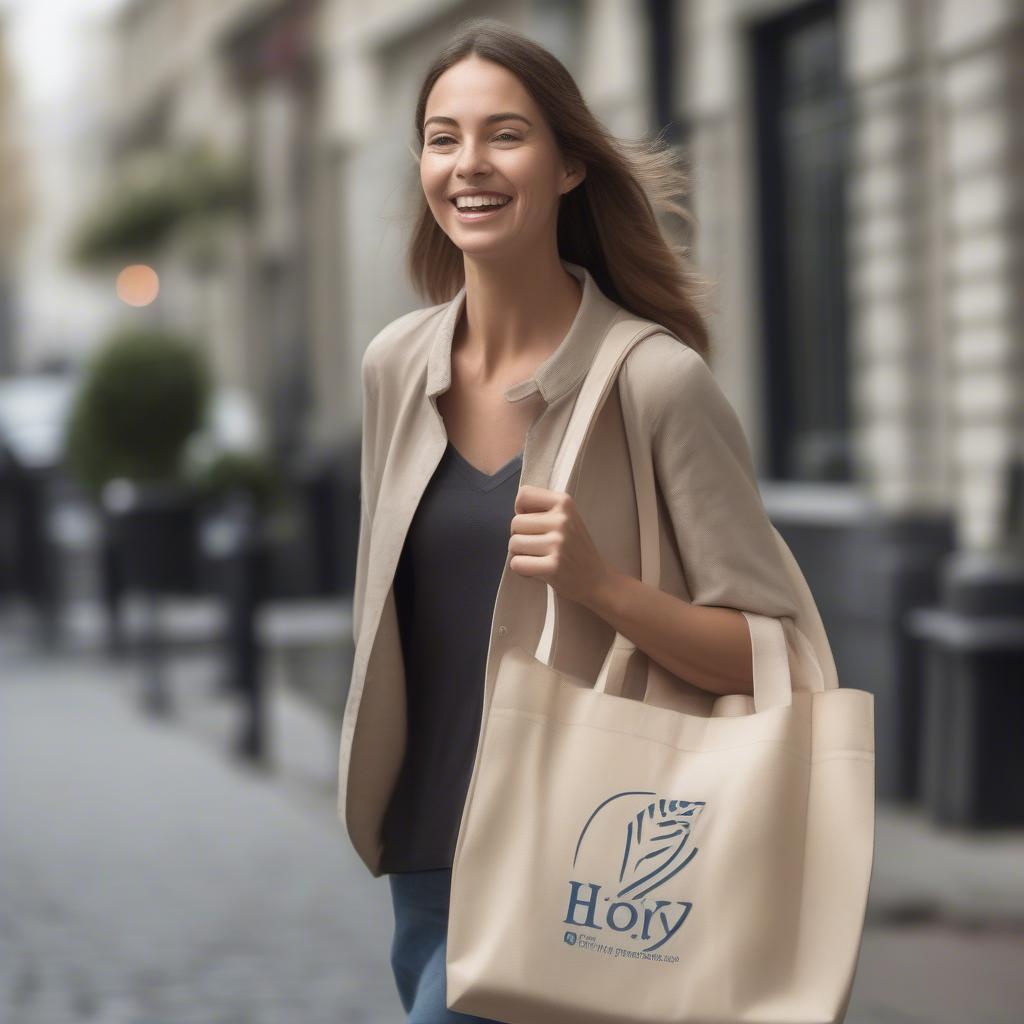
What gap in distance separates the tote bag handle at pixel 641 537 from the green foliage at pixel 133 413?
13633 mm

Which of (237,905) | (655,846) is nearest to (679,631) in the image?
(655,846)

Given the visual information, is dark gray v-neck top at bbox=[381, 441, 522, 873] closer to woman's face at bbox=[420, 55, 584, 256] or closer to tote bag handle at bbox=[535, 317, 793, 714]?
tote bag handle at bbox=[535, 317, 793, 714]

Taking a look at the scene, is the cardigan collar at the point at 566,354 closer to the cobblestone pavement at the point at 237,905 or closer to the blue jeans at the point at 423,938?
the blue jeans at the point at 423,938

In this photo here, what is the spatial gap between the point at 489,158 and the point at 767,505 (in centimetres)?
793

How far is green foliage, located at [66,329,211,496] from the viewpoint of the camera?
1596cm

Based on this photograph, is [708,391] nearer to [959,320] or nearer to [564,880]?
[564,880]

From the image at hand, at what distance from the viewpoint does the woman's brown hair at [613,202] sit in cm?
261

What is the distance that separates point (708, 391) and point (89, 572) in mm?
17362

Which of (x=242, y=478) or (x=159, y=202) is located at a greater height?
(x=159, y=202)

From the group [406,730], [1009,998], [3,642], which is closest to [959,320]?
[1009,998]

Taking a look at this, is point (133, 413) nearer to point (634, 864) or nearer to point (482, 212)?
point (482, 212)

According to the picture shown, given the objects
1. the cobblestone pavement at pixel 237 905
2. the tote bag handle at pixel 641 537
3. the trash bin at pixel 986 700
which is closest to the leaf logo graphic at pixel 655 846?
the tote bag handle at pixel 641 537

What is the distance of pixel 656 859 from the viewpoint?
232 cm

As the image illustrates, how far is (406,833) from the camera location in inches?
112
